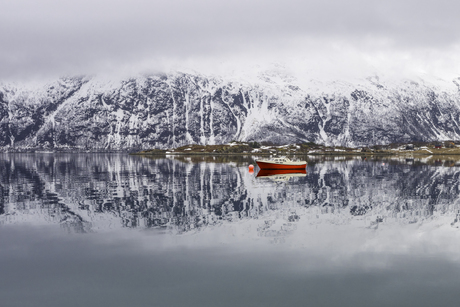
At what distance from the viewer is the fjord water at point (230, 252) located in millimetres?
16922

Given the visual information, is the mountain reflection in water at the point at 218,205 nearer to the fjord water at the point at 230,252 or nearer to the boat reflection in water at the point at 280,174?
the fjord water at the point at 230,252

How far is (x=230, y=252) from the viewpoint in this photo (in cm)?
2277

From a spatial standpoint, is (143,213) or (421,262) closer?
(421,262)

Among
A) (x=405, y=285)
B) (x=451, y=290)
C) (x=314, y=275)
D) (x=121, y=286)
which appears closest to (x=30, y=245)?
(x=121, y=286)

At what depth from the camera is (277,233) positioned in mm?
27547

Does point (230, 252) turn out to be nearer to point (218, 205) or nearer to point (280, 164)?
point (218, 205)

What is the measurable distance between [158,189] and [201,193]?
7.51 metres

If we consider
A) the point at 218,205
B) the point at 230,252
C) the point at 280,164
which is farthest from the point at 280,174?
the point at 230,252

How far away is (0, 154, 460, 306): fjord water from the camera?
1692cm

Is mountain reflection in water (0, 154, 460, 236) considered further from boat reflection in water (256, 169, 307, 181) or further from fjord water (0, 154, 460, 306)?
boat reflection in water (256, 169, 307, 181)

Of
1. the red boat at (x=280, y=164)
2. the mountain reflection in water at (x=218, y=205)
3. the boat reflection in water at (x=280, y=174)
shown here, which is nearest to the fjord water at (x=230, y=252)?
the mountain reflection in water at (x=218, y=205)

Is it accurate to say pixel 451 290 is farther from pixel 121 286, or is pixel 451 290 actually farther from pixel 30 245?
pixel 30 245

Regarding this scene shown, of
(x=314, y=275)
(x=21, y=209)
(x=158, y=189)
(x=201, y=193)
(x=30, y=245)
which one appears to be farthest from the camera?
(x=158, y=189)

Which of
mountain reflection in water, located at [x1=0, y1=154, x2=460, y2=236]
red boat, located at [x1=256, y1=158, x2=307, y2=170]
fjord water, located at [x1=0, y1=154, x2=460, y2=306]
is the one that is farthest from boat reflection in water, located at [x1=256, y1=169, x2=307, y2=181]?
fjord water, located at [x1=0, y1=154, x2=460, y2=306]
